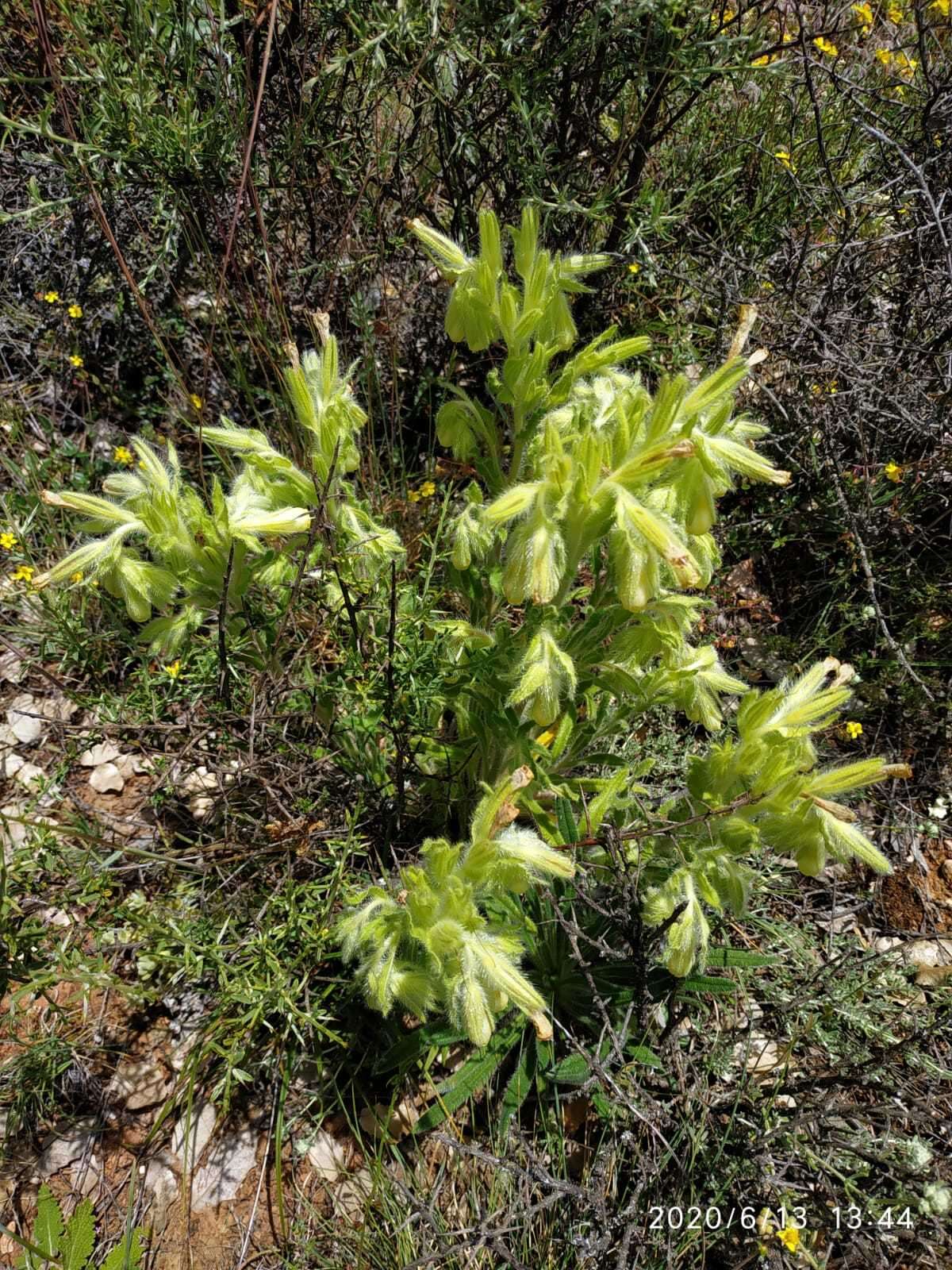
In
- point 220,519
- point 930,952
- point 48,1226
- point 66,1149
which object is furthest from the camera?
point 930,952

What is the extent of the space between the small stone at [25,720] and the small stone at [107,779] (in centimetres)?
30

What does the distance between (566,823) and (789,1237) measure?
1.25m

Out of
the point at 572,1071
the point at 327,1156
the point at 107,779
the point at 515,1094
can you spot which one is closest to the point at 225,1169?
the point at 327,1156

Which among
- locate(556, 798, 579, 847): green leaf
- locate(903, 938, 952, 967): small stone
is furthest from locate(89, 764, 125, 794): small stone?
locate(903, 938, 952, 967): small stone

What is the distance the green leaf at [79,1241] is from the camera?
2.09 m

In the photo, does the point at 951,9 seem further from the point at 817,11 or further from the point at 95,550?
the point at 95,550

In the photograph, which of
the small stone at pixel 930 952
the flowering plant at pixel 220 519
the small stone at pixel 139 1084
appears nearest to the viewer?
the flowering plant at pixel 220 519

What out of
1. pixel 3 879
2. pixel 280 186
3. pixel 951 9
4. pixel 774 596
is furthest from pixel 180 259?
pixel 951 9

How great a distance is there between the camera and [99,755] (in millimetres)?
3318

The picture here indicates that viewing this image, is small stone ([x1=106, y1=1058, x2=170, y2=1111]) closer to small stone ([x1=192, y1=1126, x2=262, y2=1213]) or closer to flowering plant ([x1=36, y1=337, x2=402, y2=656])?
small stone ([x1=192, y1=1126, x2=262, y2=1213])

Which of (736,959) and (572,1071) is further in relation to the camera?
(736,959)

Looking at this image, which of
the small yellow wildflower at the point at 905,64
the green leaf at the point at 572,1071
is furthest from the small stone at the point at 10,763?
the small yellow wildflower at the point at 905,64

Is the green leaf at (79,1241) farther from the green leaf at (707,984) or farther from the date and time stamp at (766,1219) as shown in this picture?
the green leaf at (707,984)

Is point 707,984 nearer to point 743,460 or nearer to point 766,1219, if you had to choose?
point 766,1219
